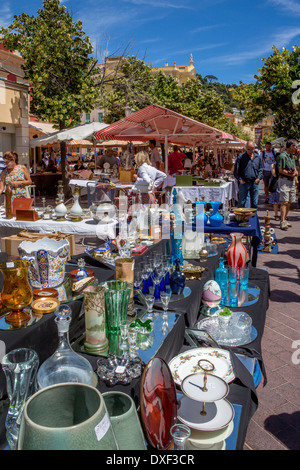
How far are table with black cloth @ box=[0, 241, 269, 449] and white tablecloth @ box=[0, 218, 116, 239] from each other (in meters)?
1.24

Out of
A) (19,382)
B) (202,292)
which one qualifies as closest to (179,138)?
(202,292)

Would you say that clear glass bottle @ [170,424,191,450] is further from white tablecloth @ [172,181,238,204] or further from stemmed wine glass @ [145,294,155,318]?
white tablecloth @ [172,181,238,204]

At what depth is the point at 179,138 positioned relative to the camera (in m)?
13.5

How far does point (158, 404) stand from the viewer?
59.9 inches

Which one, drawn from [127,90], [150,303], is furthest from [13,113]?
[150,303]

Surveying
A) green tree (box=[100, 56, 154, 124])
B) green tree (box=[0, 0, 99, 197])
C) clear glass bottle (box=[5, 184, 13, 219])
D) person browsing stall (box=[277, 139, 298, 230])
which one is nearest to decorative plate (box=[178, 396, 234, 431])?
clear glass bottle (box=[5, 184, 13, 219])

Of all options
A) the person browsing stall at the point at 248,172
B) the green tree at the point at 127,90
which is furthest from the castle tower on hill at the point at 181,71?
the person browsing stall at the point at 248,172

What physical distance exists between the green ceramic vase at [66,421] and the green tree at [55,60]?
1020cm

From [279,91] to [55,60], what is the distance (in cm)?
711

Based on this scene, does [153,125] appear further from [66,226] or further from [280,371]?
[280,371]

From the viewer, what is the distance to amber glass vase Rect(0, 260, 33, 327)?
1657 mm

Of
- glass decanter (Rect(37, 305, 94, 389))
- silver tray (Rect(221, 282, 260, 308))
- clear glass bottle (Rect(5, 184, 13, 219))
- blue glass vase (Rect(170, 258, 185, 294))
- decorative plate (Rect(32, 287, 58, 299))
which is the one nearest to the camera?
glass decanter (Rect(37, 305, 94, 389))
